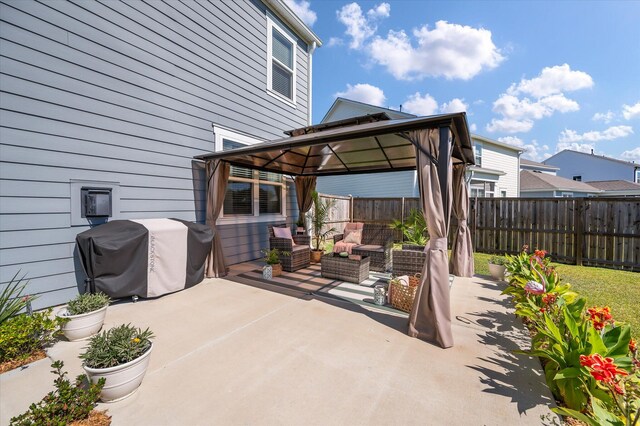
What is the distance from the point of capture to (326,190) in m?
14.0

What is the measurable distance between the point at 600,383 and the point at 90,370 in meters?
3.33

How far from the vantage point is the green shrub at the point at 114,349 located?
6.15 ft

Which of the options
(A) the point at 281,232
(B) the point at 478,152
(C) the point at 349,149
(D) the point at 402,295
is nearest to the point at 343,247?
(A) the point at 281,232

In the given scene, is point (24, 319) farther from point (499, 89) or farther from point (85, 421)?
point (499, 89)

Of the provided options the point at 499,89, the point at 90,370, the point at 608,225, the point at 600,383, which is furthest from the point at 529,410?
the point at 499,89

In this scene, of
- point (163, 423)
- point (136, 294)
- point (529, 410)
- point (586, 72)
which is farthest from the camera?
point (586, 72)

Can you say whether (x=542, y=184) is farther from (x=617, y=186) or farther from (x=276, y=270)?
(x=276, y=270)

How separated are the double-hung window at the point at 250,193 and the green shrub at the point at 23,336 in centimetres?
326

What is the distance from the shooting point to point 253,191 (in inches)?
256

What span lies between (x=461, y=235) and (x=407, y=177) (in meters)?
6.25

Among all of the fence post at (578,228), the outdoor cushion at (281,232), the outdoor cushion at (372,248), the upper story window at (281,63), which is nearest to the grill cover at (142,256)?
the outdoor cushion at (281,232)

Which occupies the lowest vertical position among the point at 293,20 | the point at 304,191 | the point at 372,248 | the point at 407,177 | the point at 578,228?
the point at 372,248

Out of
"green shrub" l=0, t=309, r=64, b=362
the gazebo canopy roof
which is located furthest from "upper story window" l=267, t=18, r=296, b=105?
"green shrub" l=0, t=309, r=64, b=362

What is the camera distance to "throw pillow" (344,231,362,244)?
261 inches
